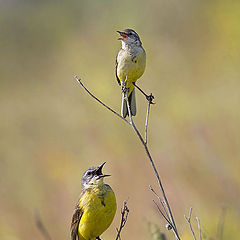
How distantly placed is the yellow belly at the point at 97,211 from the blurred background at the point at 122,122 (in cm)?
68

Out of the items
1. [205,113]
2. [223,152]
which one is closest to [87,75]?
[205,113]

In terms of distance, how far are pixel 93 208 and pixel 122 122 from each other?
6.03 metres

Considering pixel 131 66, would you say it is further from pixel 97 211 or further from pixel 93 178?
pixel 97 211

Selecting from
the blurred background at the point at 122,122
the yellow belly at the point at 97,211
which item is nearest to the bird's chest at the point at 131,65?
the blurred background at the point at 122,122

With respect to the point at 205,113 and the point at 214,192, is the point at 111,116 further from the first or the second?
the point at 214,192

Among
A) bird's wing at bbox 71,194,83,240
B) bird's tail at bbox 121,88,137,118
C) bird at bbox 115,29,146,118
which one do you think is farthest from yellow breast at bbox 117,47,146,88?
bird's wing at bbox 71,194,83,240

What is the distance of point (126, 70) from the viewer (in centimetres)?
543

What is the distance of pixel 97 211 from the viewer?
467 cm

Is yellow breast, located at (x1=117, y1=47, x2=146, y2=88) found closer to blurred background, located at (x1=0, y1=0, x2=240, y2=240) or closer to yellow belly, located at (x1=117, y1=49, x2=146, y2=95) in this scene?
yellow belly, located at (x1=117, y1=49, x2=146, y2=95)

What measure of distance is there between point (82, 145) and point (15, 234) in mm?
2861

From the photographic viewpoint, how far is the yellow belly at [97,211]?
15.2 feet

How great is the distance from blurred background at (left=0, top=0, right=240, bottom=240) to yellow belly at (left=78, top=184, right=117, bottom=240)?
680 millimetres

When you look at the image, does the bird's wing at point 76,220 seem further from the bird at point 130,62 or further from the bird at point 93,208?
the bird at point 130,62

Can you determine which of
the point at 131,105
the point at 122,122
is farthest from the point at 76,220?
the point at 122,122
